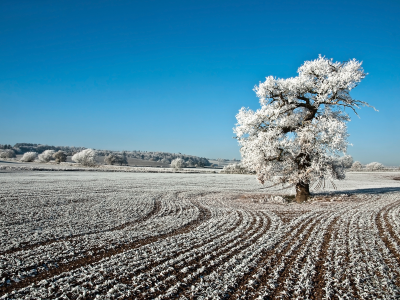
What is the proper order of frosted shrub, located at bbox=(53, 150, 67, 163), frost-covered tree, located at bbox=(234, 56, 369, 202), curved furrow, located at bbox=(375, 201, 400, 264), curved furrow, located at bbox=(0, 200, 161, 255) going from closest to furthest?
curved furrow, located at bbox=(375, 201, 400, 264) → curved furrow, located at bbox=(0, 200, 161, 255) → frost-covered tree, located at bbox=(234, 56, 369, 202) → frosted shrub, located at bbox=(53, 150, 67, 163)

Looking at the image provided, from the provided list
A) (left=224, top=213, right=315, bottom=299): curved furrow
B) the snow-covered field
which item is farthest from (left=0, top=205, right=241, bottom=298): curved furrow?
(left=224, top=213, right=315, bottom=299): curved furrow

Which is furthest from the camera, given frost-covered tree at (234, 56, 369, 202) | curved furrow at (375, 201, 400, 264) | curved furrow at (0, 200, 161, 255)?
frost-covered tree at (234, 56, 369, 202)

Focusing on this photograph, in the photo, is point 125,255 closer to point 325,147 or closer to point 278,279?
point 278,279

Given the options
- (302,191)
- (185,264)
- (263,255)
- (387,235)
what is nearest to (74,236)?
(185,264)

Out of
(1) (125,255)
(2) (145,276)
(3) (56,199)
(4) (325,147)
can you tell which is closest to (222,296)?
(2) (145,276)

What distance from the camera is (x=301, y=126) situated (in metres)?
21.7

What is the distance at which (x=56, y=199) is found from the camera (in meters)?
20.5

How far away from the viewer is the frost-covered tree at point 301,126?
20047 mm

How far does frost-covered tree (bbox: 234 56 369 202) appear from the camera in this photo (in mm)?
20047

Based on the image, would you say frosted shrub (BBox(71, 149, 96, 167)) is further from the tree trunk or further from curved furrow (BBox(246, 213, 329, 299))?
curved furrow (BBox(246, 213, 329, 299))

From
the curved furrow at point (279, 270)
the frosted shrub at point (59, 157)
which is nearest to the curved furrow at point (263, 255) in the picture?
the curved furrow at point (279, 270)

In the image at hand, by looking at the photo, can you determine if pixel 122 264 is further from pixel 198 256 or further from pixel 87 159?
pixel 87 159

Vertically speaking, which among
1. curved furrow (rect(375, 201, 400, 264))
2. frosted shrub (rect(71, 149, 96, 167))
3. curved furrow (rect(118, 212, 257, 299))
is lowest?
curved furrow (rect(118, 212, 257, 299))

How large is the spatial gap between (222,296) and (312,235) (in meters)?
6.76
